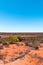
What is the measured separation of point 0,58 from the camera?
451 inches

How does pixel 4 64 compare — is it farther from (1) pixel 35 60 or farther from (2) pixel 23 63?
(1) pixel 35 60

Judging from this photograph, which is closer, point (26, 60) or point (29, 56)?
point (26, 60)

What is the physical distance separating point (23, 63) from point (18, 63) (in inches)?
11.9

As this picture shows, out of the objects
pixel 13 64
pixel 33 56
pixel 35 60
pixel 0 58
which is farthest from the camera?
pixel 0 58

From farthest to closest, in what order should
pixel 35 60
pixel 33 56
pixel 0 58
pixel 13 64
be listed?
pixel 0 58 → pixel 33 56 → pixel 35 60 → pixel 13 64

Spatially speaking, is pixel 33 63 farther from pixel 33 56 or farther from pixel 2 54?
pixel 2 54

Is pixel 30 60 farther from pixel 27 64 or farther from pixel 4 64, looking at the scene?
pixel 4 64

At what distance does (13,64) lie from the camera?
9.15 meters

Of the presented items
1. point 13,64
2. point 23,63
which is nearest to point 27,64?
point 23,63

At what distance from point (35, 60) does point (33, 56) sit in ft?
2.51

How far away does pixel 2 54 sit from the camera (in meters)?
12.1

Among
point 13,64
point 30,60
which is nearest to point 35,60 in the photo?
point 30,60

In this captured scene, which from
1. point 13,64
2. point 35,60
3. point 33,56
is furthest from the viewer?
point 33,56

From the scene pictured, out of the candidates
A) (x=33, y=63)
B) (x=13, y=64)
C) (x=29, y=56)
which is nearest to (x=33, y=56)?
(x=29, y=56)
